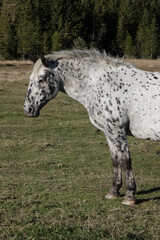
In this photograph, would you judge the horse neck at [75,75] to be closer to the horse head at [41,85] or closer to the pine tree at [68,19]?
the horse head at [41,85]

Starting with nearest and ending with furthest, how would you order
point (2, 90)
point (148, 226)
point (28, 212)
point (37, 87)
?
1. point (148, 226)
2. point (28, 212)
3. point (37, 87)
4. point (2, 90)

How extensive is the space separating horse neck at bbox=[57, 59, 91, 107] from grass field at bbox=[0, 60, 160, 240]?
6.37 feet

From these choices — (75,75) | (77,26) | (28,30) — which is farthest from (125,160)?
(77,26)

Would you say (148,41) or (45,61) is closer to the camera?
(45,61)

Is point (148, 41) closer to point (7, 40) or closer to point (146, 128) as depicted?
point (7, 40)

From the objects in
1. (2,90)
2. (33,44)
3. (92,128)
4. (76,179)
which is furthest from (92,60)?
(33,44)

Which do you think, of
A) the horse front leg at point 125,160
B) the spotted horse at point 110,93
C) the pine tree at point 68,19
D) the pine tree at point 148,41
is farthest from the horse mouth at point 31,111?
the pine tree at point 148,41

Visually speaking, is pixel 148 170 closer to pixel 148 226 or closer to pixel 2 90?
pixel 148 226

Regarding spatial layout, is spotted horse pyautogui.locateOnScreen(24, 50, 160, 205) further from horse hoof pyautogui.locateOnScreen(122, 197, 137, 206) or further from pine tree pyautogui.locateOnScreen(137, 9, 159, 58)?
pine tree pyautogui.locateOnScreen(137, 9, 159, 58)

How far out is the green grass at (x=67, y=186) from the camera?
16.1 ft

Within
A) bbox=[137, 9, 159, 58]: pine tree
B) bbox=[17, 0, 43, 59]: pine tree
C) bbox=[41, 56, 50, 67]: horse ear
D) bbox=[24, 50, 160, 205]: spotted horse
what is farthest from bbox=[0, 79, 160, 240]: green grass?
bbox=[137, 9, 159, 58]: pine tree

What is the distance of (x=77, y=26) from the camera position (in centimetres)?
7231

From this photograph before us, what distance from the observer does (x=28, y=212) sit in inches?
229

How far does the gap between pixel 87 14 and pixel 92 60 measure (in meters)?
75.9
